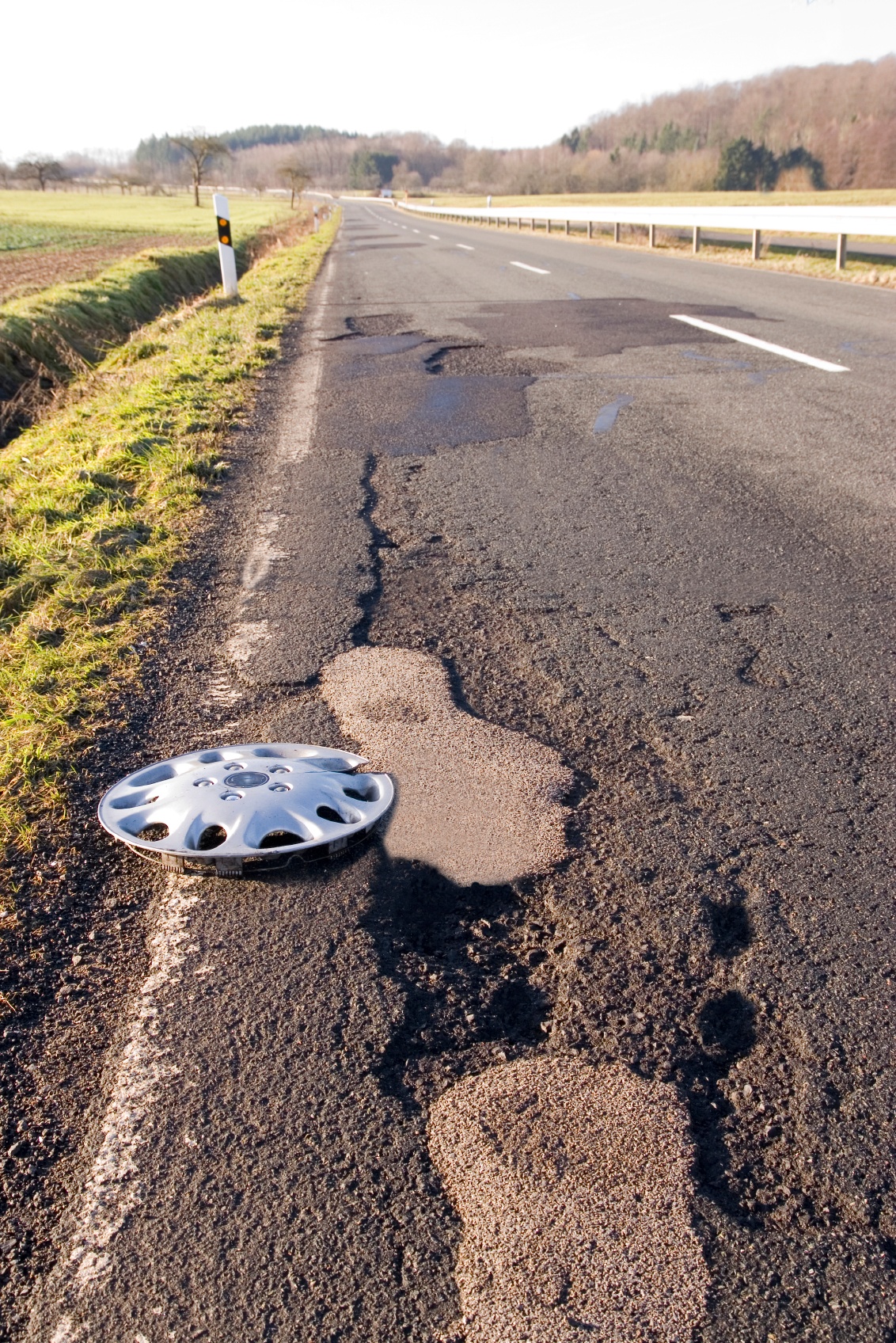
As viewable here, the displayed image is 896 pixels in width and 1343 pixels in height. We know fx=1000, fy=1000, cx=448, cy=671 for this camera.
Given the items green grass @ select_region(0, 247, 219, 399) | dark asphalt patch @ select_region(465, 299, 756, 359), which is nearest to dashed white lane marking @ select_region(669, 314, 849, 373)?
dark asphalt patch @ select_region(465, 299, 756, 359)

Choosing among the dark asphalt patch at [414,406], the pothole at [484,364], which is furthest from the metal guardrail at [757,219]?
the dark asphalt patch at [414,406]

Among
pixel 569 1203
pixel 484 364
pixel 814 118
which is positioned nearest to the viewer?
pixel 569 1203

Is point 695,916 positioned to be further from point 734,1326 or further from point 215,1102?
point 215,1102

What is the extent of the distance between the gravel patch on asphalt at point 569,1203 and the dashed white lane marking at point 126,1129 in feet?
1.50

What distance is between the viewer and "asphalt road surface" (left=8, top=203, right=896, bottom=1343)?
53.5 inches

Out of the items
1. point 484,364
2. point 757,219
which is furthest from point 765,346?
point 757,219

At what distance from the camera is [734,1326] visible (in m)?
1.28

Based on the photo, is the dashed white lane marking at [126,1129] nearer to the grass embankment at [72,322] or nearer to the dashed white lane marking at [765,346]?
the dashed white lane marking at [765,346]

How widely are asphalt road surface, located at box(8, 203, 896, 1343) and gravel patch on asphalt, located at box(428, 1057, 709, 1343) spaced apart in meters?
0.01

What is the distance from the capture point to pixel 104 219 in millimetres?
44125

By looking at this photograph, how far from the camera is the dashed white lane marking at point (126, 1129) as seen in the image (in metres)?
1.36

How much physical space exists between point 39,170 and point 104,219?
53.6 meters

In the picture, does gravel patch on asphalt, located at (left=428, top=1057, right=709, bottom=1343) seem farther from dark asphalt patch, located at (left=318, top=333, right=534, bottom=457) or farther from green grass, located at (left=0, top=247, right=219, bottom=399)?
green grass, located at (left=0, top=247, right=219, bottom=399)

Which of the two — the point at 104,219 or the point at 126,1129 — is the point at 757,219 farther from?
the point at 104,219
